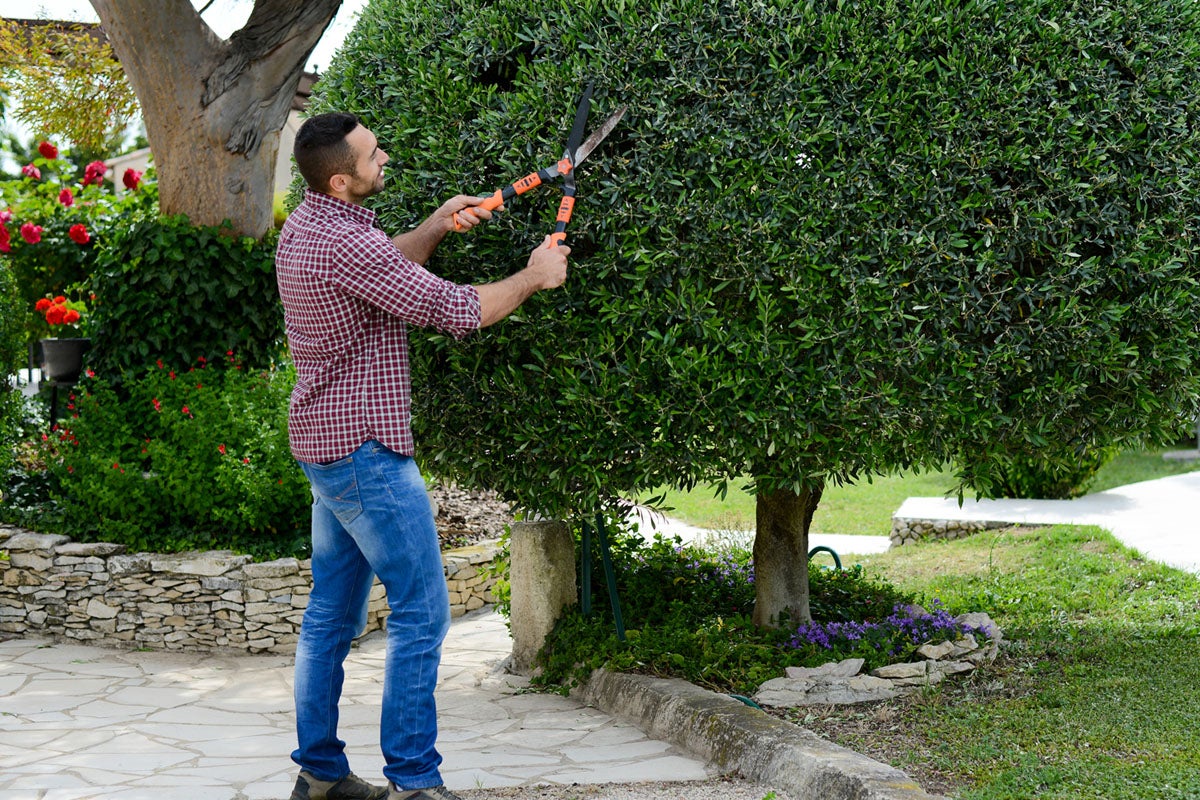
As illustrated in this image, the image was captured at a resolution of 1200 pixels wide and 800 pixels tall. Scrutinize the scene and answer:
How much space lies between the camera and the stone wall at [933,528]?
901 centimetres

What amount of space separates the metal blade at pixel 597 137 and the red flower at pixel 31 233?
18.2ft

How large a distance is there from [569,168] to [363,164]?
0.88 meters

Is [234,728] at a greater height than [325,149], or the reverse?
[325,149]

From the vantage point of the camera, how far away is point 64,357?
7973 mm

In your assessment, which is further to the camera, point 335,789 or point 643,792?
point 643,792

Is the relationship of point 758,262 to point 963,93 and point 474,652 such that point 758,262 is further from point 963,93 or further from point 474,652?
point 474,652

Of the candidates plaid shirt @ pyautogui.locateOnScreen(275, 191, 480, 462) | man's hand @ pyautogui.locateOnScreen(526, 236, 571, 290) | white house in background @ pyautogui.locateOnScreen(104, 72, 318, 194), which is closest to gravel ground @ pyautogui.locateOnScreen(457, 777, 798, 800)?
plaid shirt @ pyautogui.locateOnScreen(275, 191, 480, 462)

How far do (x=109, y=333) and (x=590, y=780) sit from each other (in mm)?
5163

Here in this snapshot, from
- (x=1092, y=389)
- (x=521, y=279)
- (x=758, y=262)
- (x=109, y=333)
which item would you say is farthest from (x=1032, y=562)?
(x=109, y=333)

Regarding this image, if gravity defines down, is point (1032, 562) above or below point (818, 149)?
below

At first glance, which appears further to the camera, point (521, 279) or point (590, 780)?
point (590, 780)

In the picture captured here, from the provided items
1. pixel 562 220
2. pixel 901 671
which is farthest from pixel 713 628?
pixel 562 220

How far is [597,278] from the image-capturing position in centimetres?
446

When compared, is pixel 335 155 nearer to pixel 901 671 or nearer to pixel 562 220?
pixel 562 220
